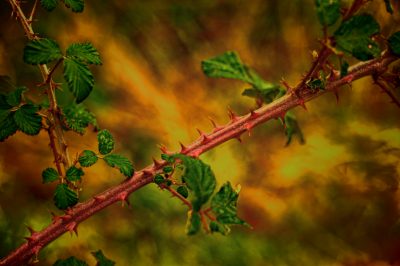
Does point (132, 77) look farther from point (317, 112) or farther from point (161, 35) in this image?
point (317, 112)

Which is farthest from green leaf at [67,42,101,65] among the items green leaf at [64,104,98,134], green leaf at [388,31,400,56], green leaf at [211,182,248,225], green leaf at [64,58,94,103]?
green leaf at [388,31,400,56]

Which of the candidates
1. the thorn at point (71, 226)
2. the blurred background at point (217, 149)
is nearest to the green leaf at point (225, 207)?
the thorn at point (71, 226)

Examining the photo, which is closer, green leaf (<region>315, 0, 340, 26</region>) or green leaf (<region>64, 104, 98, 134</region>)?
green leaf (<region>315, 0, 340, 26</region>)

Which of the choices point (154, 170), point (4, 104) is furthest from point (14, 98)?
point (154, 170)

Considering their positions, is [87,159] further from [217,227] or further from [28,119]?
[217,227]

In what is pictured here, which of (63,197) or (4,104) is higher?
(4,104)

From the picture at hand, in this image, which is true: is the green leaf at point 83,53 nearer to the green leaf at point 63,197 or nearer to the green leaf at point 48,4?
the green leaf at point 48,4

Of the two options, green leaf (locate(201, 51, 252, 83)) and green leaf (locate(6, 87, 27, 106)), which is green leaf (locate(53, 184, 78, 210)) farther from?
green leaf (locate(201, 51, 252, 83))
